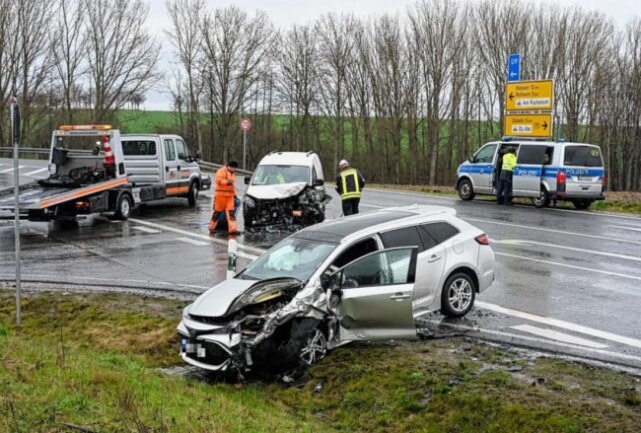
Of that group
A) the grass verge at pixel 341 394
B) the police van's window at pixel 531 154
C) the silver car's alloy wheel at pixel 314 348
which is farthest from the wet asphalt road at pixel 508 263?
the silver car's alloy wheel at pixel 314 348

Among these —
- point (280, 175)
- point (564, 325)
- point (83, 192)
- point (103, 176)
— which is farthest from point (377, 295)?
point (103, 176)

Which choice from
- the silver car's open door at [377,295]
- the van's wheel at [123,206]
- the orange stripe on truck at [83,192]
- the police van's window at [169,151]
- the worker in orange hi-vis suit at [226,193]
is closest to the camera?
the silver car's open door at [377,295]

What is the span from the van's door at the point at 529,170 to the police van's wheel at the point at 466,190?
2149mm

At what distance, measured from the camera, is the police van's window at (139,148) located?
2334cm

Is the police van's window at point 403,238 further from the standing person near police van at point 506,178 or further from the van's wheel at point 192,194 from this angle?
the van's wheel at point 192,194

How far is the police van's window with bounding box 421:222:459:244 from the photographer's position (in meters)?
10.3

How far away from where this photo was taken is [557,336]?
31.4 feet

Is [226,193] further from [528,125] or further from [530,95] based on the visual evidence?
[530,95]

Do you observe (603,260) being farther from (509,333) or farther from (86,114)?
(86,114)

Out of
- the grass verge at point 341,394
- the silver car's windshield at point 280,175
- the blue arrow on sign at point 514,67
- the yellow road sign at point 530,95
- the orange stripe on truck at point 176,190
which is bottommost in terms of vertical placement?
the grass verge at point 341,394

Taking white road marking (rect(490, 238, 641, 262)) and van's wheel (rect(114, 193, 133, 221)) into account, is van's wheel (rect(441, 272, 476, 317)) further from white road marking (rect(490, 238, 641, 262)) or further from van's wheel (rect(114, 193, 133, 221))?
van's wheel (rect(114, 193, 133, 221))

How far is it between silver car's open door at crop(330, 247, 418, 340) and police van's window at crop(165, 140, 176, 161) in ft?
52.1

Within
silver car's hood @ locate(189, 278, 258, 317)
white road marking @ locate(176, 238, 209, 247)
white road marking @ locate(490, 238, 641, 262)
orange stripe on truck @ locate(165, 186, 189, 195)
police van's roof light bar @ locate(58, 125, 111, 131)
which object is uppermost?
police van's roof light bar @ locate(58, 125, 111, 131)

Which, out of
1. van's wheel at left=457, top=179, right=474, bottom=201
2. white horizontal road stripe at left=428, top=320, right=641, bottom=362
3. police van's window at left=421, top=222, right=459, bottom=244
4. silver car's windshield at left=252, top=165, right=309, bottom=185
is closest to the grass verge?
white horizontal road stripe at left=428, top=320, right=641, bottom=362
